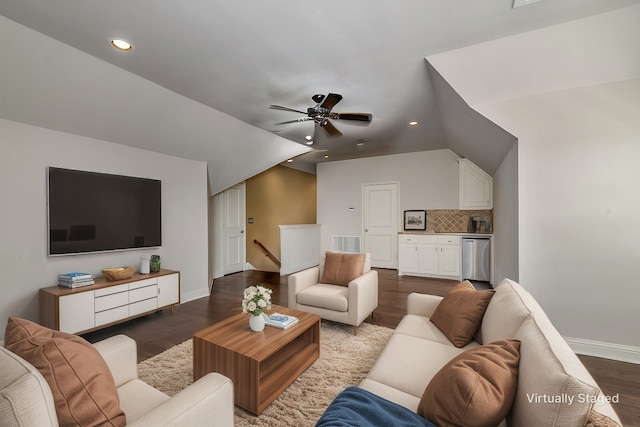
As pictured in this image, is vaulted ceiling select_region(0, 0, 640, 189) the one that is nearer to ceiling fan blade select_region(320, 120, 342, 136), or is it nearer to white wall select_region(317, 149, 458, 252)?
ceiling fan blade select_region(320, 120, 342, 136)

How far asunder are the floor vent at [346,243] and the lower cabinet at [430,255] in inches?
52.6

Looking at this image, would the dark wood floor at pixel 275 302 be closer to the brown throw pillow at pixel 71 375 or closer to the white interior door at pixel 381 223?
the white interior door at pixel 381 223

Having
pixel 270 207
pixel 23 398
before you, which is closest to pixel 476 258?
pixel 270 207

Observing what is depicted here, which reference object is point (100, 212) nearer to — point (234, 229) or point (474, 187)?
point (234, 229)

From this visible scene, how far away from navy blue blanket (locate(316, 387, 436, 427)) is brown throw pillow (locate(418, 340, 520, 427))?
0.08m

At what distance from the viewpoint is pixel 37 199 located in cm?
277

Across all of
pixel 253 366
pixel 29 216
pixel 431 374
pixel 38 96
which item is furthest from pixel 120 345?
pixel 38 96

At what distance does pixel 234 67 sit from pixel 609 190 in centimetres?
366

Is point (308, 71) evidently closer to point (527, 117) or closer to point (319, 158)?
point (527, 117)

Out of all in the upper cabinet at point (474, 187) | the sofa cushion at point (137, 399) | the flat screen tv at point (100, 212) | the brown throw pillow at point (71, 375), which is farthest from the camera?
the upper cabinet at point (474, 187)

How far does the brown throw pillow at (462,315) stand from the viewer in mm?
1837

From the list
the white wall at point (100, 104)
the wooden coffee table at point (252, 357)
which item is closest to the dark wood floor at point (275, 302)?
the wooden coffee table at point (252, 357)

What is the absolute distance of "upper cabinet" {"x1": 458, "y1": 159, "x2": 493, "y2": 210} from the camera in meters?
5.44

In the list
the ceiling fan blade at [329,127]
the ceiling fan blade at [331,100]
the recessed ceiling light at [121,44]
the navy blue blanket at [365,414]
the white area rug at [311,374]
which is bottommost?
the white area rug at [311,374]
